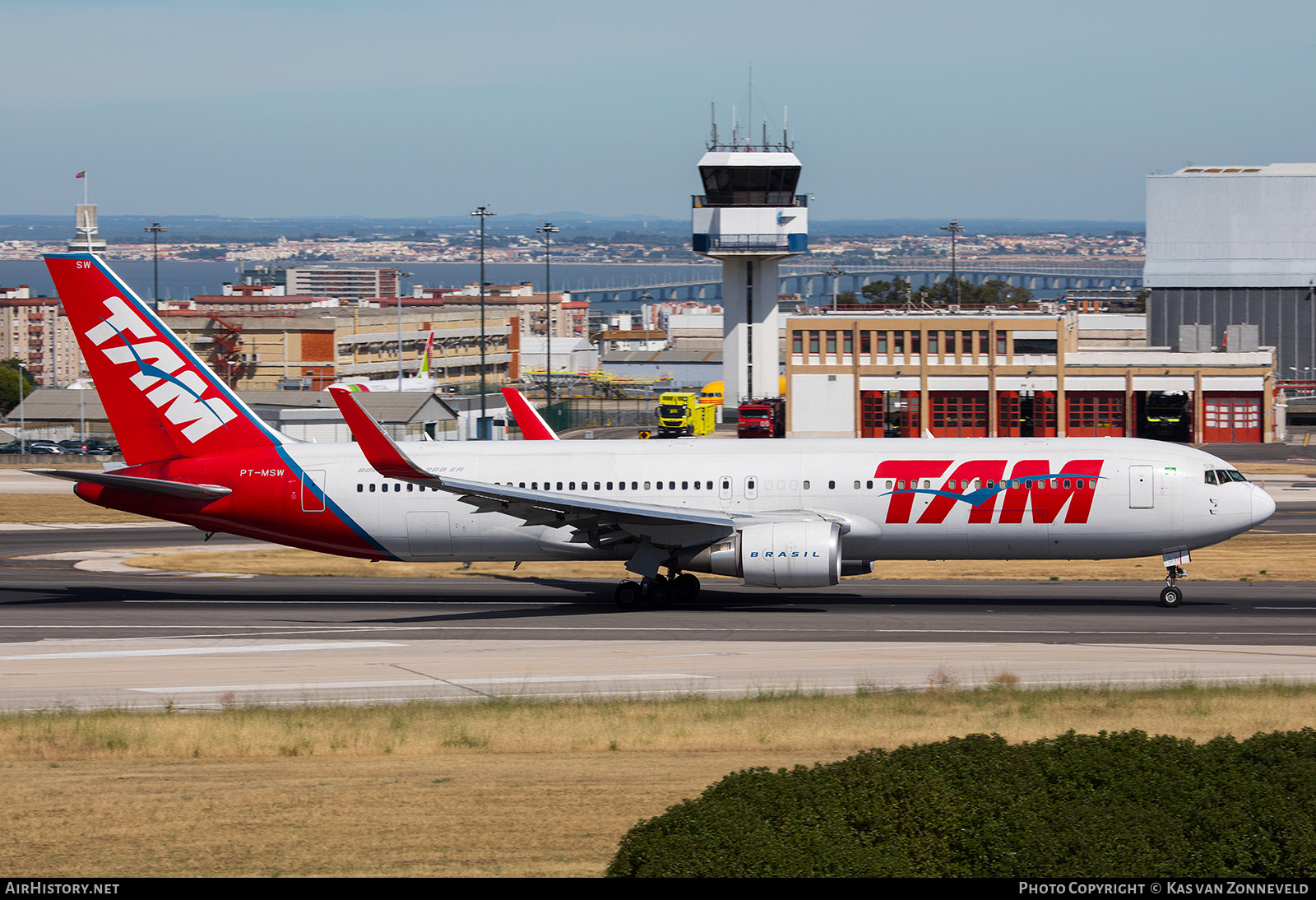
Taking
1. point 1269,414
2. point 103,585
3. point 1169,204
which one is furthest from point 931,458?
point 1169,204

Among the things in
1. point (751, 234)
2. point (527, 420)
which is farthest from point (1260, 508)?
point (751, 234)

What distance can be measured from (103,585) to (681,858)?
1350 inches

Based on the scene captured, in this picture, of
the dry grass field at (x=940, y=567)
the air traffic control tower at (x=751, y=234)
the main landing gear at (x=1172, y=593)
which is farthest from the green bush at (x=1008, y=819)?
the air traffic control tower at (x=751, y=234)

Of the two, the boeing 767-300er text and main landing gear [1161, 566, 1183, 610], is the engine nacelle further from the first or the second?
main landing gear [1161, 566, 1183, 610]

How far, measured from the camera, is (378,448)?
31.8m

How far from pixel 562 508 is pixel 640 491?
3.05m

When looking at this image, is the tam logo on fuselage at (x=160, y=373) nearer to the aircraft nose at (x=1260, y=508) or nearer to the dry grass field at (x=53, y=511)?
the dry grass field at (x=53, y=511)

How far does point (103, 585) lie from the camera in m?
40.5

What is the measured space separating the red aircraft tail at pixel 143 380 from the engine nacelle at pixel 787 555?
1406 cm

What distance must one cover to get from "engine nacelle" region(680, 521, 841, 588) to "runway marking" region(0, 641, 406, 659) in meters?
8.95

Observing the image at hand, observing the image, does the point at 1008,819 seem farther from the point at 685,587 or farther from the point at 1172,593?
the point at 1172,593

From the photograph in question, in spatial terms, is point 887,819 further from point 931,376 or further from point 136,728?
point 931,376

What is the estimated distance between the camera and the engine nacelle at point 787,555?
3241 centimetres

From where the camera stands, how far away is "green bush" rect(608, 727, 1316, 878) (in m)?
11.3
